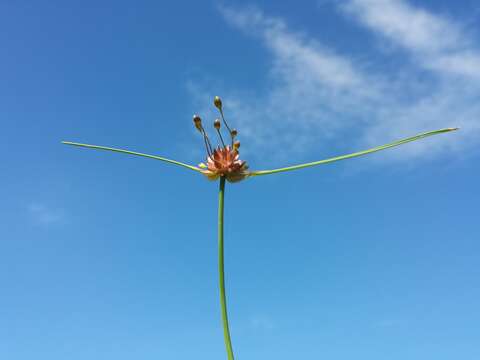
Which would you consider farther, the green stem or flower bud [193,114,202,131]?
flower bud [193,114,202,131]

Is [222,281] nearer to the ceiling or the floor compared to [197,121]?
nearer to the floor

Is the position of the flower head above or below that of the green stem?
above

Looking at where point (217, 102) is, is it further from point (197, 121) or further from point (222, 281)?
point (222, 281)

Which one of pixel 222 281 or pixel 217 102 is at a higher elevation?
pixel 217 102

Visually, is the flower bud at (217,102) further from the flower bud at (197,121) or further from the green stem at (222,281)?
the green stem at (222,281)

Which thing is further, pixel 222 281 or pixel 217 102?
pixel 217 102

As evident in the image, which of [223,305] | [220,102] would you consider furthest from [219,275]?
[220,102]

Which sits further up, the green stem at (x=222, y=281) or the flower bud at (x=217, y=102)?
the flower bud at (x=217, y=102)

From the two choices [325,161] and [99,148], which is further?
[99,148]

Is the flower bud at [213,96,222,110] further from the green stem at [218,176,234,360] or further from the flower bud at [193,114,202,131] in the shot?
the green stem at [218,176,234,360]

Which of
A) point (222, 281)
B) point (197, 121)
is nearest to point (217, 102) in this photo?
point (197, 121)

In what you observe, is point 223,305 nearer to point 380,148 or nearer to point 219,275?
point 219,275
